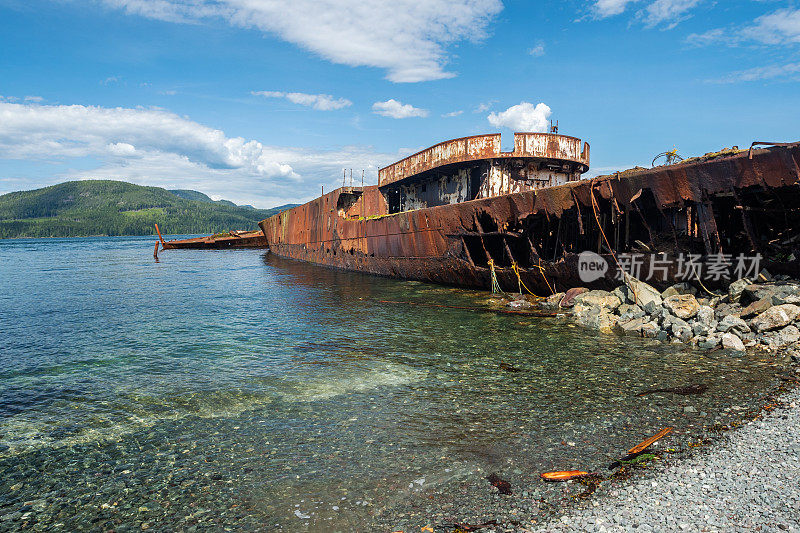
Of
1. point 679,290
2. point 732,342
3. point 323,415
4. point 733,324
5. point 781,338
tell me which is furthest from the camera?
point 679,290

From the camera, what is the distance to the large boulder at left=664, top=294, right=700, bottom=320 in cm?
864

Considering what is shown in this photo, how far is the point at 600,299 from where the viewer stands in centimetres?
1042

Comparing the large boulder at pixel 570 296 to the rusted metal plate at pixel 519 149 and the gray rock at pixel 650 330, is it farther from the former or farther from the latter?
the rusted metal plate at pixel 519 149

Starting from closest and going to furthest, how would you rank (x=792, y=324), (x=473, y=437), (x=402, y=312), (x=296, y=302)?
(x=473, y=437)
(x=792, y=324)
(x=402, y=312)
(x=296, y=302)

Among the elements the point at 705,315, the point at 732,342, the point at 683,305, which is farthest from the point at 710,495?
the point at 683,305

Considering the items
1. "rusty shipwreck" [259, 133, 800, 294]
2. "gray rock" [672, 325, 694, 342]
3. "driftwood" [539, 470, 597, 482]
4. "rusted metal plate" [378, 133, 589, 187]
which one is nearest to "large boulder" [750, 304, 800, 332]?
"gray rock" [672, 325, 694, 342]

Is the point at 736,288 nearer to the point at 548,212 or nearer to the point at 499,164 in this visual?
the point at 548,212

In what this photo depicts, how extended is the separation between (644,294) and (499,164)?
27.9 ft

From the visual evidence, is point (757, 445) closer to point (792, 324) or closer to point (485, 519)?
point (485, 519)

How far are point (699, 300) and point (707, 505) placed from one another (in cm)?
698

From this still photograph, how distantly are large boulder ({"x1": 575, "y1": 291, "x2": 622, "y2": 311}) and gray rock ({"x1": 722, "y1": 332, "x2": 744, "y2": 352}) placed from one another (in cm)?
266

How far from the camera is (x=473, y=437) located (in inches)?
189

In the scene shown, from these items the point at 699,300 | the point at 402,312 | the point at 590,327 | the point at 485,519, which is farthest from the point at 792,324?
the point at 402,312

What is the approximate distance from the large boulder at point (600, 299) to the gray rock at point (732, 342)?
266 cm
